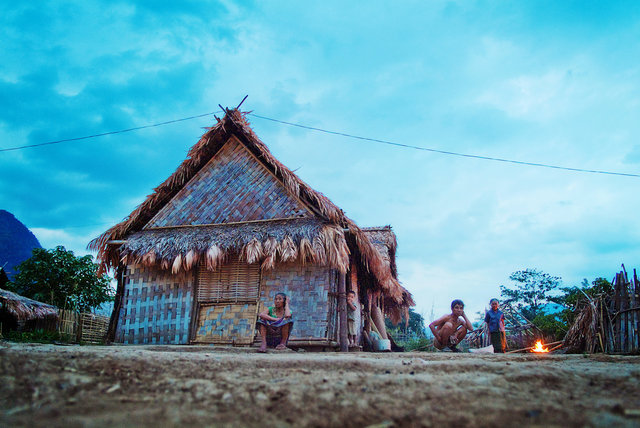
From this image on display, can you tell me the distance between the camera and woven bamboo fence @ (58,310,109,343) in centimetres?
928

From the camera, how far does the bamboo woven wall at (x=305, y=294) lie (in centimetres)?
682

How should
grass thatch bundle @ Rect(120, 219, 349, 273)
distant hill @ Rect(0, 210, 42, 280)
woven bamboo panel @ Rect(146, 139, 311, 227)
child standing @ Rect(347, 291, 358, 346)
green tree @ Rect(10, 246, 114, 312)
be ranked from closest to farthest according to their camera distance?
grass thatch bundle @ Rect(120, 219, 349, 273) → woven bamboo panel @ Rect(146, 139, 311, 227) → child standing @ Rect(347, 291, 358, 346) → green tree @ Rect(10, 246, 114, 312) → distant hill @ Rect(0, 210, 42, 280)

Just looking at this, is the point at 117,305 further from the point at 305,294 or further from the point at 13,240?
the point at 13,240

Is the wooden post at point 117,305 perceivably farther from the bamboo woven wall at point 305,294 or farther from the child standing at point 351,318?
the child standing at point 351,318

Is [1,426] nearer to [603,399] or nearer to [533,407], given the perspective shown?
[533,407]

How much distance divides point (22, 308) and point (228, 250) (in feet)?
29.6

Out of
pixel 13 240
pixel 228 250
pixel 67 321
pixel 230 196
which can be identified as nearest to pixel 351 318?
pixel 228 250

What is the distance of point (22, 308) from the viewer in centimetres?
1238

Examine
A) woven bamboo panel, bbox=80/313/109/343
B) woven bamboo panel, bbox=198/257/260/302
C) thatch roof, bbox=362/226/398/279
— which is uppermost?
thatch roof, bbox=362/226/398/279

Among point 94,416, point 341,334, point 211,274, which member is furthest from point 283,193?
point 94,416

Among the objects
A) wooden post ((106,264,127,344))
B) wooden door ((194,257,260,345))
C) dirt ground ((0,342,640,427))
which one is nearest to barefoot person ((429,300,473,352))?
wooden door ((194,257,260,345))

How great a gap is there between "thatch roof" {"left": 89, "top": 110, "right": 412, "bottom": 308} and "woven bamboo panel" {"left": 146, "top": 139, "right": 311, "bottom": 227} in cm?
15

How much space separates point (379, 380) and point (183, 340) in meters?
5.67

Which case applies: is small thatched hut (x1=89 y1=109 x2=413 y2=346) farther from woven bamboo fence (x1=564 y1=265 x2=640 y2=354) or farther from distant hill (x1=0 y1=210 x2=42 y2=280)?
distant hill (x1=0 y1=210 x2=42 y2=280)
